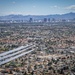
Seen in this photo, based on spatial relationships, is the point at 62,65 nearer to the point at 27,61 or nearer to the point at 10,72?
the point at 27,61

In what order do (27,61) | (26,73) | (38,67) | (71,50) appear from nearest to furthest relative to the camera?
(26,73) < (38,67) < (27,61) < (71,50)

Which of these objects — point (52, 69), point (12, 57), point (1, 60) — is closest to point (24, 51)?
point (12, 57)

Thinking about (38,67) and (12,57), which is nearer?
(38,67)

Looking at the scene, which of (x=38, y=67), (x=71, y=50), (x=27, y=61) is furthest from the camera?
(x=71, y=50)

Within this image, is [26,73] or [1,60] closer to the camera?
[26,73]

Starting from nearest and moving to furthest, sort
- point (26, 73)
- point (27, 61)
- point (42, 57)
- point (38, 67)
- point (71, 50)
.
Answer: point (26, 73), point (38, 67), point (27, 61), point (42, 57), point (71, 50)

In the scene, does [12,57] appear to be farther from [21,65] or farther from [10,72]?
[10,72]

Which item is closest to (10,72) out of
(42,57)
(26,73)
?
(26,73)

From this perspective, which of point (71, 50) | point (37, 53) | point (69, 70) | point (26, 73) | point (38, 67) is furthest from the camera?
point (71, 50)
